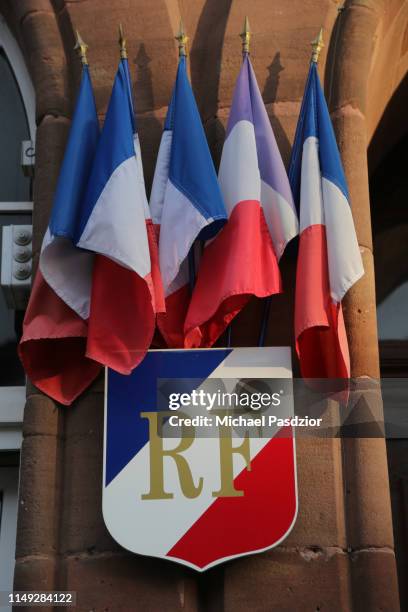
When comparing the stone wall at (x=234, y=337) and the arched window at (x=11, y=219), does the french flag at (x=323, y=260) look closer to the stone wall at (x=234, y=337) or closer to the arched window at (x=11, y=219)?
the stone wall at (x=234, y=337)

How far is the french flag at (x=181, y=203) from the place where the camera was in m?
3.91

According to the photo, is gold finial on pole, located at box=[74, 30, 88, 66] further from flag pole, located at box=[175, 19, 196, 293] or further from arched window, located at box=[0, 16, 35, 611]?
arched window, located at box=[0, 16, 35, 611]

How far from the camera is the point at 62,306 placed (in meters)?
3.97

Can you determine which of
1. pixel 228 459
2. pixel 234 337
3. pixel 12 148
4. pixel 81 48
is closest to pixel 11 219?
pixel 12 148

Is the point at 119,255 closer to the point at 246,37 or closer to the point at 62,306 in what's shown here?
the point at 62,306

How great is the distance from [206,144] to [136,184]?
304 millimetres

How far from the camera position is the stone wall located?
3691 millimetres

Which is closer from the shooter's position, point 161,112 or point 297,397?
point 297,397

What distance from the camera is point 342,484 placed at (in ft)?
12.6

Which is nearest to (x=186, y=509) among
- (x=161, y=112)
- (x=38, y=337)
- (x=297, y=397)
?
(x=297, y=397)

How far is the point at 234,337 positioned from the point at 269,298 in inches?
7.2

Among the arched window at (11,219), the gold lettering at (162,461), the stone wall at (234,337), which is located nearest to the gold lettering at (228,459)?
the gold lettering at (162,461)

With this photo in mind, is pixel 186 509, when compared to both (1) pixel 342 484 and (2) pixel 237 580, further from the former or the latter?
(1) pixel 342 484

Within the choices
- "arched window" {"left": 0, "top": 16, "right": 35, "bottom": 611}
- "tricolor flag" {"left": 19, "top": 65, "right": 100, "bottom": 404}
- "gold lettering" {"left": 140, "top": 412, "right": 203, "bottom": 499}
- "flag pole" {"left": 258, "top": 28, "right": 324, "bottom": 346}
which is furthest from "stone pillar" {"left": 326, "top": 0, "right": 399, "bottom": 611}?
"arched window" {"left": 0, "top": 16, "right": 35, "bottom": 611}
